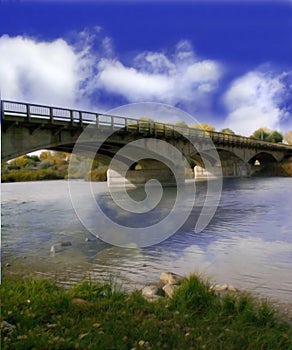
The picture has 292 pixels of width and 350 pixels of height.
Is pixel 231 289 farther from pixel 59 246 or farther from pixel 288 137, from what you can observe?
pixel 288 137

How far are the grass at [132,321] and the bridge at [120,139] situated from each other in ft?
70.2

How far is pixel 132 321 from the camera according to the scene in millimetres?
4688

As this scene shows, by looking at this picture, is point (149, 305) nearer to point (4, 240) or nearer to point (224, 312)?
point (224, 312)

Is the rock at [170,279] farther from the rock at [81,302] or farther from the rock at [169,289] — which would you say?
the rock at [81,302]

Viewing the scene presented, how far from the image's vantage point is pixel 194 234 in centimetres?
1471

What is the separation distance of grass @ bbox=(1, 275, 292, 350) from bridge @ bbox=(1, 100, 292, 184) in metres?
21.4

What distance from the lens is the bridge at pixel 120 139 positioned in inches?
1054

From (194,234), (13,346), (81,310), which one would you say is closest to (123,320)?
(81,310)

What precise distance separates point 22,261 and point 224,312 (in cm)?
710

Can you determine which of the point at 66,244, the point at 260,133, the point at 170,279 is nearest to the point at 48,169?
the point at 260,133

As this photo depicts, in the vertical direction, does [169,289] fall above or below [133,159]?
below

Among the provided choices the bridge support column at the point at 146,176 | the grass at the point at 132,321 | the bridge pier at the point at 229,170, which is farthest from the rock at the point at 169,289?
the bridge pier at the point at 229,170

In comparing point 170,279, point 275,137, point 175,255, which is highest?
point 275,137

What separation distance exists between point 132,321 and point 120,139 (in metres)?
34.0
